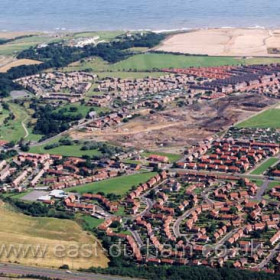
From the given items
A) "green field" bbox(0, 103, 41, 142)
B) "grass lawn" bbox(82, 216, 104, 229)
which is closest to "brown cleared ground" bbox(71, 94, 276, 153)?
"green field" bbox(0, 103, 41, 142)

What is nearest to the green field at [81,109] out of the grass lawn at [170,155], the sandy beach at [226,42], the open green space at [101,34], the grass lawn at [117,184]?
the grass lawn at [170,155]

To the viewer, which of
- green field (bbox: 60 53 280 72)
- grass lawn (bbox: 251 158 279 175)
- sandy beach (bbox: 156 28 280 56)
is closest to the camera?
grass lawn (bbox: 251 158 279 175)

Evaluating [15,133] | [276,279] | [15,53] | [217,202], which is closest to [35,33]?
[15,53]

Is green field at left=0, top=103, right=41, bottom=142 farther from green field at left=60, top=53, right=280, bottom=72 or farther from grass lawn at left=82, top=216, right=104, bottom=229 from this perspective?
grass lawn at left=82, top=216, right=104, bottom=229

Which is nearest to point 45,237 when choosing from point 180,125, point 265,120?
point 180,125

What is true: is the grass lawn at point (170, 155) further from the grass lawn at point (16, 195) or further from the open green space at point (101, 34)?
the open green space at point (101, 34)

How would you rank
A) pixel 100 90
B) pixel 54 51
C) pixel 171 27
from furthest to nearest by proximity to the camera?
pixel 171 27 → pixel 54 51 → pixel 100 90

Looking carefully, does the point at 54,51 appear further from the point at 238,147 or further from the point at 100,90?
the point at 238,147

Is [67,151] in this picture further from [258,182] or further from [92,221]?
[258,182]
